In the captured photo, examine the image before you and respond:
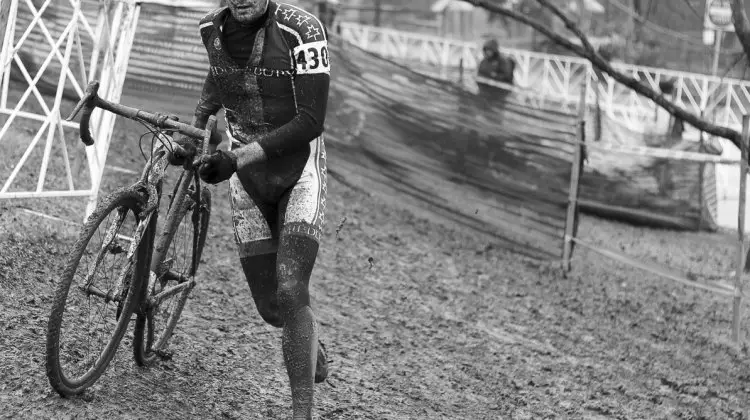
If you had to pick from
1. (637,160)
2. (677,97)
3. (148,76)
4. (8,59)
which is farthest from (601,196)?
(677,97)

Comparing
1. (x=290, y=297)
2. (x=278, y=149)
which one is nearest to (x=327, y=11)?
(x=278, y=149)

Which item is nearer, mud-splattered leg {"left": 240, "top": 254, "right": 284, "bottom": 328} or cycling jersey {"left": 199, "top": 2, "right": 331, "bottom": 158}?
cycling jersey {"left": 199, "top": 2, "right": 331, "bottom": 158}

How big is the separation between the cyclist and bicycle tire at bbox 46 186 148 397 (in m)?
0.37

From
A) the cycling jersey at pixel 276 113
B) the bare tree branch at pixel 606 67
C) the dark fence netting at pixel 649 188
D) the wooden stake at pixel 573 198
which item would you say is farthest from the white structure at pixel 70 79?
the dark fence netting at pixel 649 188

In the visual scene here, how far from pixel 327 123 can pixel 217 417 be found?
21.5ft

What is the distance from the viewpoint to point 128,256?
511 centimetres

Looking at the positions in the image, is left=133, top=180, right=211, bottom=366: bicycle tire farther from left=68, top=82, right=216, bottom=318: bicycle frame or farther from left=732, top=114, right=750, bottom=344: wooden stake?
left=732, top=114, right=750, bottom=344: wooden stake

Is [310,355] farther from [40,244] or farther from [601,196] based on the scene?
[601,196]

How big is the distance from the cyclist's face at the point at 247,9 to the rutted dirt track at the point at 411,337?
1.94 meters

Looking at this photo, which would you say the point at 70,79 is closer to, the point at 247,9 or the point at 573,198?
the point at 247,9

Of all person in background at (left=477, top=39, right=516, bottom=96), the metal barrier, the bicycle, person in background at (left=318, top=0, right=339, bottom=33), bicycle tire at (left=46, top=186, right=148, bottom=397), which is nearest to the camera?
bicycle tire at (left=46, top=186, right=148, bottom=397)

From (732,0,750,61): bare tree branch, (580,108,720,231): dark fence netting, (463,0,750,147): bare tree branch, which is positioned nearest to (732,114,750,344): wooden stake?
(463,0,750,147): bare tree branch

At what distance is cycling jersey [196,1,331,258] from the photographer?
16.6 feet

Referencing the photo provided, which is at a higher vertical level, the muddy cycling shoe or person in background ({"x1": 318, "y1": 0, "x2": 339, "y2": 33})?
person in background ({"x1": 318, "y1": 0, "x2": 339, "y2": 33})
